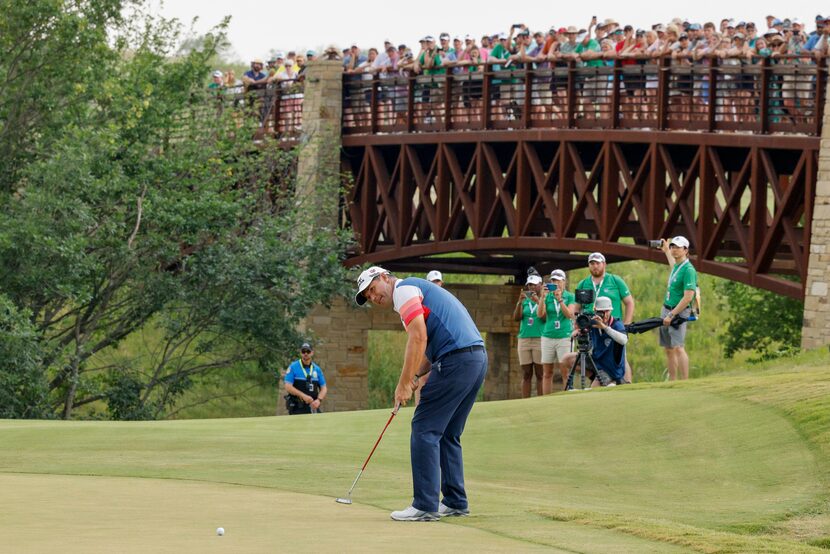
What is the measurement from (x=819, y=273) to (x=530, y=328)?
8.23m

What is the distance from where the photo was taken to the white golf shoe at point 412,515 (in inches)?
379

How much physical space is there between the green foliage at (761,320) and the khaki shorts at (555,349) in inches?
871

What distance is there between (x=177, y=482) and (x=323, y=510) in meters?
2.16

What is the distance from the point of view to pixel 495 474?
534 inches

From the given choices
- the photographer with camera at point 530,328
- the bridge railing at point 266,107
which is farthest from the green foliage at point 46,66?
the photographer with camera at point 530,328

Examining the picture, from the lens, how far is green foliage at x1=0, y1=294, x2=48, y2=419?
2897 centimetres

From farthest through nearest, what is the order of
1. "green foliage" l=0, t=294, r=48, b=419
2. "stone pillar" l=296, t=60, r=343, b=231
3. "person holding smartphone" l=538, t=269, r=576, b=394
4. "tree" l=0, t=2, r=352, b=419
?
1. "stone pillar" l=296, t=60, r=343, b=231
2. "tree" l=0, t=2, r=352, b=419
3. "green foliage" l=0, t=294, r=48, b=419
4. "person holding smartphone" l=538, t=269, r=576, b=394

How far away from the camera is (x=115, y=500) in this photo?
409 inches

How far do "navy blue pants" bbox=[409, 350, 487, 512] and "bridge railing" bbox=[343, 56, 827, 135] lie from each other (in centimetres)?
1845

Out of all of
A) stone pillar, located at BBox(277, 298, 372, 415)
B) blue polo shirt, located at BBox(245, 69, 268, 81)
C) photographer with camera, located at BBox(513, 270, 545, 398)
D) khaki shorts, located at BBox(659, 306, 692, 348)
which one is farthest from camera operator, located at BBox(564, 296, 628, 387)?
blue polo shirt, located at BBox(245, 69, 268, 81)

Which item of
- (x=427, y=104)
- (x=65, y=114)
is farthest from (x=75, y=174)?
(x=427, y=104)

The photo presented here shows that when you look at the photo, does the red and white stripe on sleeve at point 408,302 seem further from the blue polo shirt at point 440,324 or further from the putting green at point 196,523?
the putting green at point 196,523

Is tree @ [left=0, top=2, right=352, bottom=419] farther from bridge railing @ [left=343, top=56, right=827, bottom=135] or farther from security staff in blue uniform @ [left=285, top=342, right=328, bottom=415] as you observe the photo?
security staff in blue uniform @ [left=285, top=342, right=328, bottom=415]

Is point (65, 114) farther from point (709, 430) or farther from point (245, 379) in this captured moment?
point (709, 430)
